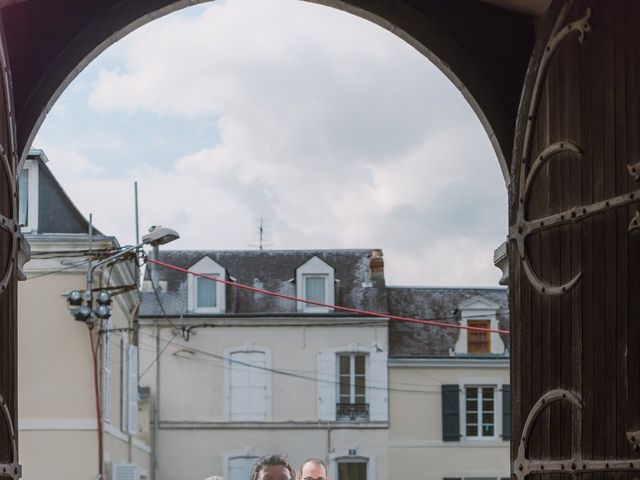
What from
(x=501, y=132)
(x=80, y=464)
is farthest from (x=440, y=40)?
(x=80, y=464)

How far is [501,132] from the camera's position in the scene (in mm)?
5902

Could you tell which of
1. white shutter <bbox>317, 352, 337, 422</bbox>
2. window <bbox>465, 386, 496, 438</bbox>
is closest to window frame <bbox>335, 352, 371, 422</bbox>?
white shutter <bbox>317, 352, 337, 422</bbox>

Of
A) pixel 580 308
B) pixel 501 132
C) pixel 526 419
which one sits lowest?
pixel 526 419

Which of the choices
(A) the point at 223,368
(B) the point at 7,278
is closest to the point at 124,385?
(A) the point at 223,368

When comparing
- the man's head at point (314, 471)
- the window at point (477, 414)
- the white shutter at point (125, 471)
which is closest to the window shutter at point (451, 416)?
the window at point (477, 414)

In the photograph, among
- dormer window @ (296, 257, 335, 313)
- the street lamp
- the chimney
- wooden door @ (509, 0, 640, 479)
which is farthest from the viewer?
the chimney

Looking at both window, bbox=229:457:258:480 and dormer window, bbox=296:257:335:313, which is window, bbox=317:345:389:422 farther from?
window, bbox=229:457:258:480

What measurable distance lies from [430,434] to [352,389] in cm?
201

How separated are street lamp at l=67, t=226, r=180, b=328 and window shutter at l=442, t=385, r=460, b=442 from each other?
1273 cm

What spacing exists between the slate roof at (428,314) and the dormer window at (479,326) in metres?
0.17

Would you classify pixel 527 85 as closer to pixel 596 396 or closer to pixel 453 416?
pixel 596 396

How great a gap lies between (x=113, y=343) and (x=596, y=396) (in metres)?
18.7

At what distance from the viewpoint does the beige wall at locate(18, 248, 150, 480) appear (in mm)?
19844

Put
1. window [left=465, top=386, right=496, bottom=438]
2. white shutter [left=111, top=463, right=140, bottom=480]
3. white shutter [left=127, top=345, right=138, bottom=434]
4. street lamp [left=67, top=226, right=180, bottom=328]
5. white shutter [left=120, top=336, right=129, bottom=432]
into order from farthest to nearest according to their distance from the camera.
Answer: window [left=465, top=386, right=496, bottom=438] → white shutter [left=127, top=345, right=138, bottom=434] → white shutter [left=120, top=336, right=129, bottom=432] → white shutter [left=111, top=463, right=140, bottom=480] → street lamp [left=67, top=226, right=180, bottom=328]
